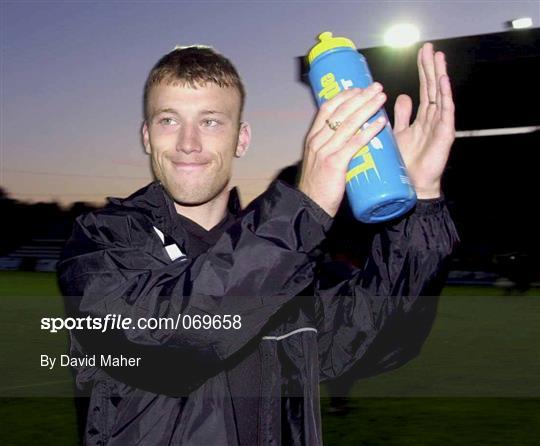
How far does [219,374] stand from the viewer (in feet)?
5.73

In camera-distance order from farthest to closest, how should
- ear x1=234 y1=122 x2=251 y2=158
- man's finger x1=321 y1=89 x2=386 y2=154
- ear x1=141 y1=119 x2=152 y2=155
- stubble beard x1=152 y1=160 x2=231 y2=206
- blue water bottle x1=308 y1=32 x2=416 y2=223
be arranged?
ear x1=234 y1=122 x2=251 y2=158, ear x1=141 y1=119 x2=152 y2=155, stubble beard x1=152 y1=160 x2=231 y2=206, blue water bottle x1=308 y1=32 x2=416 y2=223, man's finger x1=321 y1=89 x2=386 y2=154

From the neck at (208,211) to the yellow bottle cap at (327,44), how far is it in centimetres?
44

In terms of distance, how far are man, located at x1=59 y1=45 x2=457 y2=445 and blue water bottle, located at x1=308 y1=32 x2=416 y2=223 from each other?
13 centimetres

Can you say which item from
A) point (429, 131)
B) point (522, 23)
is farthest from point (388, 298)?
point (522, 23)

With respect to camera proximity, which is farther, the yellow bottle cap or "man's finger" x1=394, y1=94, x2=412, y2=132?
"man's finger" x1=394, y1=94, x2=412, y2=132

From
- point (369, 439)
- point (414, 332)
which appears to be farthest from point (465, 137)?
point (414, 332)

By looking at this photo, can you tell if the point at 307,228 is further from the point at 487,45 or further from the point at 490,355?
the point at 487,45

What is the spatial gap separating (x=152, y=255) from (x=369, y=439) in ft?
12.9

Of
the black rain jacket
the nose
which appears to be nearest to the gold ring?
the black rain jacket

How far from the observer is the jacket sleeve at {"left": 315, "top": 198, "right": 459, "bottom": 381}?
196cm

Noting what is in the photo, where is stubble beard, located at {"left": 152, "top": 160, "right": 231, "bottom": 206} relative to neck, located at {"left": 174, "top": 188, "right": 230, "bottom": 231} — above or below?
above

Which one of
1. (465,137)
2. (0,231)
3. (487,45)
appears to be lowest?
(0,231)

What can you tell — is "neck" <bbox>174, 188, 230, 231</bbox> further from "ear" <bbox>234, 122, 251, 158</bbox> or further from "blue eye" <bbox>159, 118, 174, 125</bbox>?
"blue eye" <bbox>159, 118, 174, 125</bbox>

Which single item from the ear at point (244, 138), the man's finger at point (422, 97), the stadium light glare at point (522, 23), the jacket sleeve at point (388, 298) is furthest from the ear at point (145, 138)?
the stadium light glare at point (522, 23)
